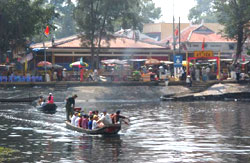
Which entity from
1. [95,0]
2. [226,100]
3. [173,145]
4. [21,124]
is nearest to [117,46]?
[95,0]

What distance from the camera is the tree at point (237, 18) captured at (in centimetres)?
6625

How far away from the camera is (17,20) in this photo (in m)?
61.2

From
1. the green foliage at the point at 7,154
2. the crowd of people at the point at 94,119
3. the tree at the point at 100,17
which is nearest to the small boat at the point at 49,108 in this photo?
the crowd of people at the point at 94,119

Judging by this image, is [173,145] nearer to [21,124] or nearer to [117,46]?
[21,124]

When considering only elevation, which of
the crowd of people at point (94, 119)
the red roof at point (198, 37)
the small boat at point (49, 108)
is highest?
the red roof at point (198, 37)

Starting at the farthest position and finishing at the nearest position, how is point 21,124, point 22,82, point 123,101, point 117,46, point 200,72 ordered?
point 117,46 → point 200,72 → point 22,82 → point 123,101 → point 21,124

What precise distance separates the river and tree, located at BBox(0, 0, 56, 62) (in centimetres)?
1537

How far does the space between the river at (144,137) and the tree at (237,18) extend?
65.6 feet

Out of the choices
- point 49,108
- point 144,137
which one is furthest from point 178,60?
point 144,137

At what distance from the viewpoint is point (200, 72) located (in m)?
65.1

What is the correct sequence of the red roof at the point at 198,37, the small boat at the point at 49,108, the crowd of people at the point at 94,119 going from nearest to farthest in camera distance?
1. the crowd of people at the point at 94,119
2. the small boat at the point at 49,108
3. the red roof at the point at 198,37

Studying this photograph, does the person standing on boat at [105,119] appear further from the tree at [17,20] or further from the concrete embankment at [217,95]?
the tree at [17,20]

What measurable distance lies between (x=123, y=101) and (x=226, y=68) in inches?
718

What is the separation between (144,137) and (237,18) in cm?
4009
